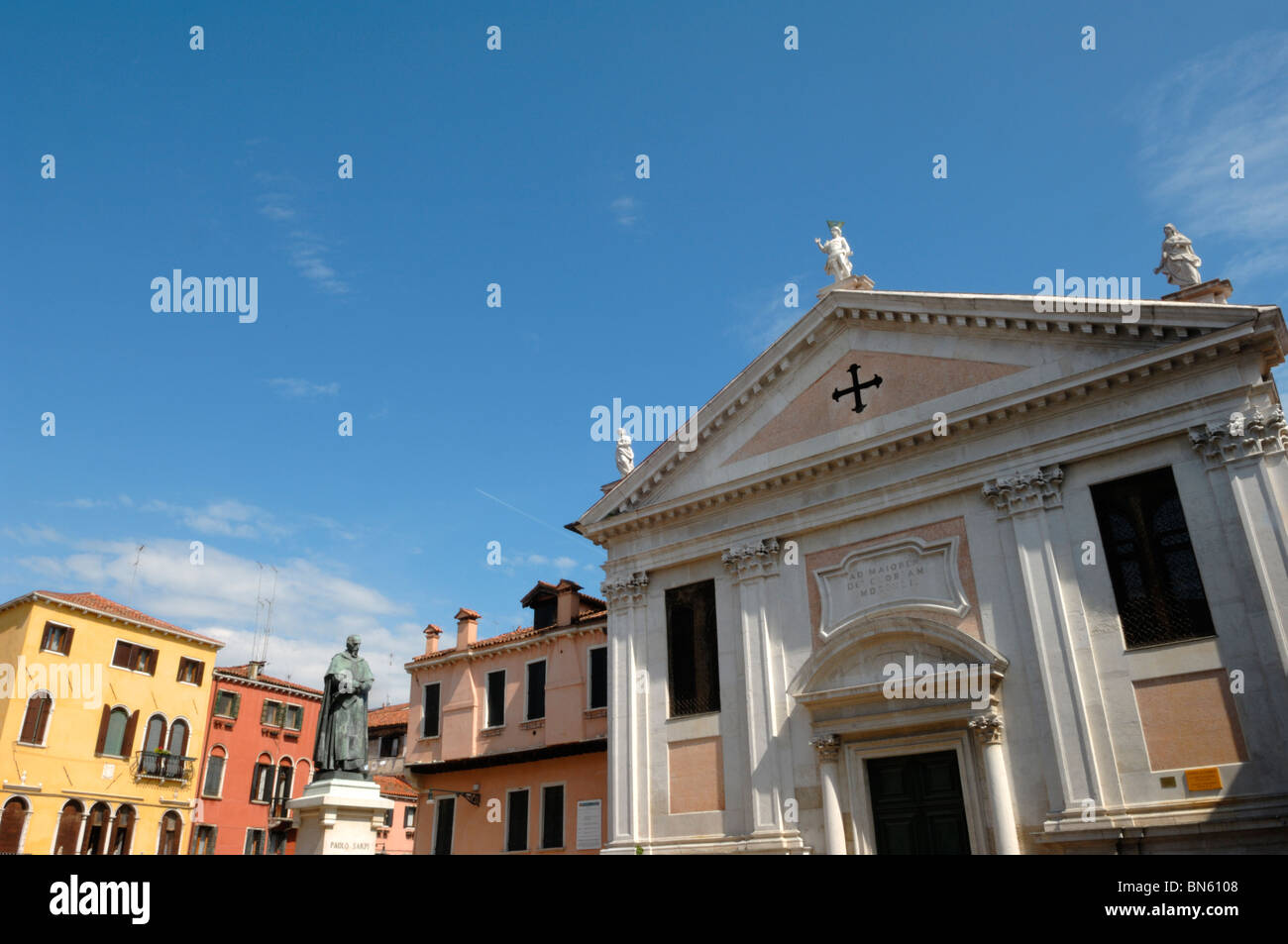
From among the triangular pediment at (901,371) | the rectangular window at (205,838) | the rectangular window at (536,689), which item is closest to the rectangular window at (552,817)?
the rectangular window at (536,689)

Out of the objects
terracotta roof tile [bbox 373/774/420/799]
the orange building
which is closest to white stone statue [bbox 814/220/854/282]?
the orange building

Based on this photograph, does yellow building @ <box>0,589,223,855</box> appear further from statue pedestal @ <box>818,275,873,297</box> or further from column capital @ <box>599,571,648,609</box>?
statue pedestal @ <box>818,275,873,297</box>

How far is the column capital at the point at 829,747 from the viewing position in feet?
57.3

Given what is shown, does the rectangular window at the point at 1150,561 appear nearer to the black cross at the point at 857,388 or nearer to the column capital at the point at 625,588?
the black cross at the point at 857,388

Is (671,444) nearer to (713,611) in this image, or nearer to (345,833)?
(713,611)

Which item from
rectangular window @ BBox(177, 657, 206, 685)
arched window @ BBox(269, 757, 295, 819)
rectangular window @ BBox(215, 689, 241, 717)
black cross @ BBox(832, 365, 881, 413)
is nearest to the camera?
black cross @ BBox(832, 365, 881, 413)

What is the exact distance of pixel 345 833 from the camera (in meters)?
12.0

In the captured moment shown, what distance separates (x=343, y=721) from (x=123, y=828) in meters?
28.2

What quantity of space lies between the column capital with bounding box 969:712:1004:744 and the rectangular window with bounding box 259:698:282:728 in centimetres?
3355

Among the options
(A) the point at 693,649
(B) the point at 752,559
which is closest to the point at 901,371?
(B) the point at 752,559

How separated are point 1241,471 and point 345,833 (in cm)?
1479

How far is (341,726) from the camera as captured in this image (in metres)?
12.9

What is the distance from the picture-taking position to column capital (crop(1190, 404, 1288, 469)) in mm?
14844

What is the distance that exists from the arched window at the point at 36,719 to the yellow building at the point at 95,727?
0.04 metres
